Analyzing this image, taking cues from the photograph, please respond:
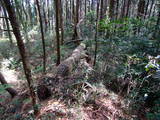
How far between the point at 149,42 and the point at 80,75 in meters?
3.08

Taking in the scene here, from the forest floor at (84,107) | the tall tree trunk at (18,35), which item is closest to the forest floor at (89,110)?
the forest floor at (84,107)

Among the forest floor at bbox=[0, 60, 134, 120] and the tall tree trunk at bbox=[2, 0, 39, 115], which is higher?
the tall tree trunk at bbox=[2, 0, 39, 115]

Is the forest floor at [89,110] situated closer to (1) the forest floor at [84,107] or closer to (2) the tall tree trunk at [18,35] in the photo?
(1) the forest floor at [84,107]

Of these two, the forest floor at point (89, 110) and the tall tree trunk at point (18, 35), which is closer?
the tall tree trunk at point (18, 35)

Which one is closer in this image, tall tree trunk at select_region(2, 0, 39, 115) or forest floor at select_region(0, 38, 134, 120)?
tall tree trunk at select_region(2, 0, 39, 115)

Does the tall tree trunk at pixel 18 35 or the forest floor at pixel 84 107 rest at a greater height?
the tall tree trunk at pixel 18 35

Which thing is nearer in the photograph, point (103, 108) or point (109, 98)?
point (103, 108)

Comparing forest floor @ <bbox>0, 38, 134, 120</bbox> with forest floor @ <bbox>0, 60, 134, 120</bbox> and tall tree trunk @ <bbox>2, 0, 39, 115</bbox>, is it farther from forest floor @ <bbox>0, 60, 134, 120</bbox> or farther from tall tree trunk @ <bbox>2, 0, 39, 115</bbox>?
tall tree trunk @ <bbox>2, 0, 39, 115</bbox>

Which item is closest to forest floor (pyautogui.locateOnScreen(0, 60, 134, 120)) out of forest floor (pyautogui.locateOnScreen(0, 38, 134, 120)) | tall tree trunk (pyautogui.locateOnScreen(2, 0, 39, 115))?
forest floor (pyautogui.locateOnScreen(0, 38, 134, 120))

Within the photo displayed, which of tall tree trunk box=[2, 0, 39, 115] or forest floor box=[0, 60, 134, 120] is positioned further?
forest floor box=[0, 60, 134, 120]

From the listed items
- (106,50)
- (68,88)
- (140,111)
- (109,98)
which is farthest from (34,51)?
(140,111)

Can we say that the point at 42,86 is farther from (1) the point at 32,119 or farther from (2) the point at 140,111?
(2) the point at 140,111

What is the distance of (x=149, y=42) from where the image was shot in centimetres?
446

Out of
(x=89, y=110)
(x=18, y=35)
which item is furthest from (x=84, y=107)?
(x=18, y=35)
